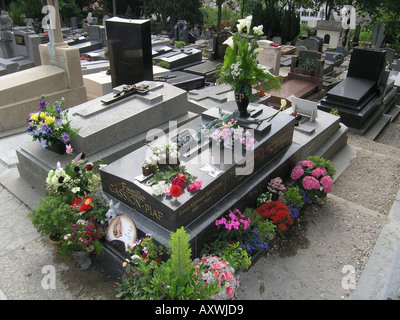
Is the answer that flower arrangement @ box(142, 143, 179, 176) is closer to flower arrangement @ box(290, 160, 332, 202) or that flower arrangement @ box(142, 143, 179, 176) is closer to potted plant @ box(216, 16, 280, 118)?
potted plant @ box(216, 16, 280, 118)

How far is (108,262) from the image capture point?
451 cm

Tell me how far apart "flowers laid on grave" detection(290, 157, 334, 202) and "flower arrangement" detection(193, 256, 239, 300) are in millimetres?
2400

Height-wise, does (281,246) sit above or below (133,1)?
below

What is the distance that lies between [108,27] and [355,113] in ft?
22.9

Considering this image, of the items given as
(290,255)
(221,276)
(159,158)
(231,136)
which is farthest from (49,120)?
(290,255)

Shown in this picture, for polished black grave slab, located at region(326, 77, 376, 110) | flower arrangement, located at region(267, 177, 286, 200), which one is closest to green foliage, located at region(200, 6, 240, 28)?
polished black grave slab, located at region(326, 77, 376, 110)

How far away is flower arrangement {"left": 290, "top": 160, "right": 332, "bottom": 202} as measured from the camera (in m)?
5.66

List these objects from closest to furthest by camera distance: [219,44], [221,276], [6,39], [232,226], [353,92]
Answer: [221,276] < [232,226] < [353,92] < [219,44] < [6,39]

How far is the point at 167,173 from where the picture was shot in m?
4.59

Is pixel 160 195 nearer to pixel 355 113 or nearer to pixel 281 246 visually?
pixel 281 246

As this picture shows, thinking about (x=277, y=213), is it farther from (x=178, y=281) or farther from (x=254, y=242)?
(x=178, y=281)

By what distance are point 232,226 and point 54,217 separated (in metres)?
2.32

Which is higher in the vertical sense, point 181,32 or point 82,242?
point 181,32

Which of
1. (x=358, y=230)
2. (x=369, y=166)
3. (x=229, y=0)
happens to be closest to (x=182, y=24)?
(x=229, y=0)
